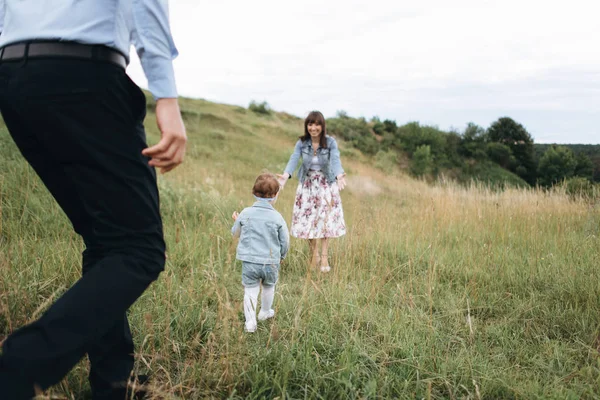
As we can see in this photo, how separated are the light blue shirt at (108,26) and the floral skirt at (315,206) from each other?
441 cm

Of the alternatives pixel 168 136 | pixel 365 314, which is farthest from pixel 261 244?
pixel 168 136

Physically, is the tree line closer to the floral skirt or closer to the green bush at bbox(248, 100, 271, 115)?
the green bush at bbox(248, 100, 271, 115)

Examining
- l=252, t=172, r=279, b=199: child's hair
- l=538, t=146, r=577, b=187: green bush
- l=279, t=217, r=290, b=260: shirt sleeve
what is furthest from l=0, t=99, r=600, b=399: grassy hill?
l=538, t=146, r=577, b=187: green bush

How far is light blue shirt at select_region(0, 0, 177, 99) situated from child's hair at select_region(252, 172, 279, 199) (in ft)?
6.26

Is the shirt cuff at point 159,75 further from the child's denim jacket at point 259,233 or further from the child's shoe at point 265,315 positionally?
the child's shoe at point 265,315

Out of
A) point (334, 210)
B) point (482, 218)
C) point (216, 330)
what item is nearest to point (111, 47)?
point (216, 330)

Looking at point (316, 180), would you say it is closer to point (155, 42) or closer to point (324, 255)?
point (324, 255)

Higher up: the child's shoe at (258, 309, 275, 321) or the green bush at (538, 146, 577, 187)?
the green bush at (538, 146, 577, 187)

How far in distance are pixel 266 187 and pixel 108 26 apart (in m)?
2.07

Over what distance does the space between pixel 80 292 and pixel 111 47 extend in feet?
2.75

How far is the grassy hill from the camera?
232 cm

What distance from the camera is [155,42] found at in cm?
150

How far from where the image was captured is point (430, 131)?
54469mm

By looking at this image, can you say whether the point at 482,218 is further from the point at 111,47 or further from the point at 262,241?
the point at 111,47
